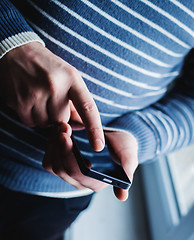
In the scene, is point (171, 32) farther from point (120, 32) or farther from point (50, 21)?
point (50, 21)

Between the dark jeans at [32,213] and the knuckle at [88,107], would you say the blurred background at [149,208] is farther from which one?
the knuckle at [88,107]

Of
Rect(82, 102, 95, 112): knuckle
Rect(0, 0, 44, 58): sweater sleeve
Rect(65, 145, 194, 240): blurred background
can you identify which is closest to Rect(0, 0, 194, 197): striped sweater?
Rect(0, 0, 44, 58): sweater sleeve

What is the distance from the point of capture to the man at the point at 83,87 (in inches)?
Answer: 10.7

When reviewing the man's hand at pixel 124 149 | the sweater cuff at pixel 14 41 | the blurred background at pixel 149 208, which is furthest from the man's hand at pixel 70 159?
the blurred background at pixel 149 208

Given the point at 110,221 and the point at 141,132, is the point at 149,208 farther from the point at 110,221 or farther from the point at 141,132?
the point at 141,132

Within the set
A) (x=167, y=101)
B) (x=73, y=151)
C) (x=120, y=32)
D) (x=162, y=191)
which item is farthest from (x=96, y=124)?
(x=162, y=191)

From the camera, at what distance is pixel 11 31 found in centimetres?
28

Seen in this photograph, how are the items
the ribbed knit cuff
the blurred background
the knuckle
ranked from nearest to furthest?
1. the knuckle
2. the ribbed knit cuff
3. the blurred background

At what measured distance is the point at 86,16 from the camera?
31 cm

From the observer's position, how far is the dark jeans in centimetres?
46

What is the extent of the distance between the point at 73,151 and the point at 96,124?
0.20 feet

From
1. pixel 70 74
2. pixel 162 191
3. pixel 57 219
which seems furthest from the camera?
pixel 162 191

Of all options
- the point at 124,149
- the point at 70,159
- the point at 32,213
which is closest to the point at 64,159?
the point at 70,159

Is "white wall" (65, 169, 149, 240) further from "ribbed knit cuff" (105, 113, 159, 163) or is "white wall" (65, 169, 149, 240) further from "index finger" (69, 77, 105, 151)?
"index finger" (69, 77, 105, 151)
